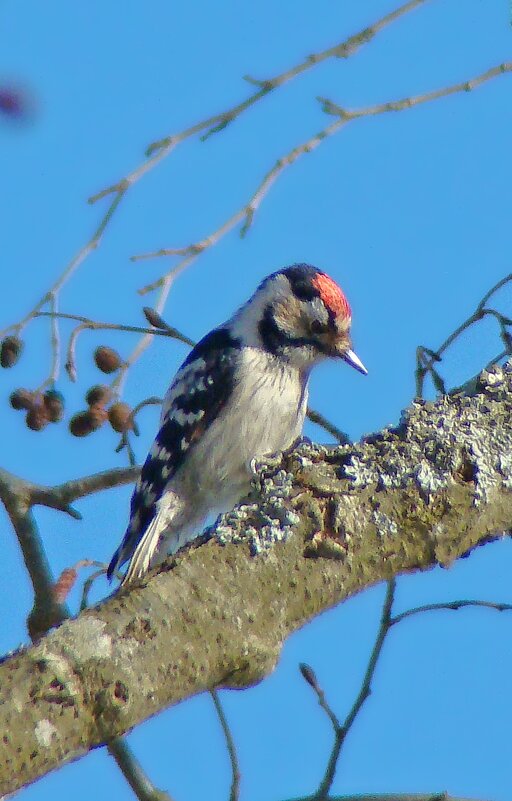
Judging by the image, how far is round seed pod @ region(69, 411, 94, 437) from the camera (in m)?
3.54

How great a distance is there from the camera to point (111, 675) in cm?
158

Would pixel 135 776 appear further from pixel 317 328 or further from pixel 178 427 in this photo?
pixel 317 328

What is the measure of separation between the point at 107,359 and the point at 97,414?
192 millimetres

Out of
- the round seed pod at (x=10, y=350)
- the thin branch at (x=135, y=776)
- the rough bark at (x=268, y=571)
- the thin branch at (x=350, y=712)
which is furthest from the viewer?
the round seed pod at (x=10, y=350)

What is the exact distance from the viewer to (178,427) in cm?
378

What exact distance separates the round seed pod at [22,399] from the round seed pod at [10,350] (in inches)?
8.0

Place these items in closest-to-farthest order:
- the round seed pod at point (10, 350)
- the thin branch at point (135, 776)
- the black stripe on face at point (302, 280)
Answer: the thin branch at point (135, 776), the round seed pod at point (10, 350), the black stripe on face at point (302, 280)

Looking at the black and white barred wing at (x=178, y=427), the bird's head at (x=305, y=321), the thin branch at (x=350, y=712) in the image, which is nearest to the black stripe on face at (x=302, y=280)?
the bird's head at (x=305, y=321)

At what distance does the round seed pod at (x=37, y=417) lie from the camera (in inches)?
140

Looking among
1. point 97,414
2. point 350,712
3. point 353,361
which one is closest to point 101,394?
point 97,414

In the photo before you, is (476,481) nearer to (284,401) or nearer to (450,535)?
(450,535)

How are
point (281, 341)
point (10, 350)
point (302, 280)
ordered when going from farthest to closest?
1. point (302, 280)
2. point (281, 341)
3. point (10, 350)

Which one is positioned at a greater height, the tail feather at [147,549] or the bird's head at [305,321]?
the bird's head at [305,321]

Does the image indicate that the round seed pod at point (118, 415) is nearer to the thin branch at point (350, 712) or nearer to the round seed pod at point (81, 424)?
the round seed pod at point (81, 424)
